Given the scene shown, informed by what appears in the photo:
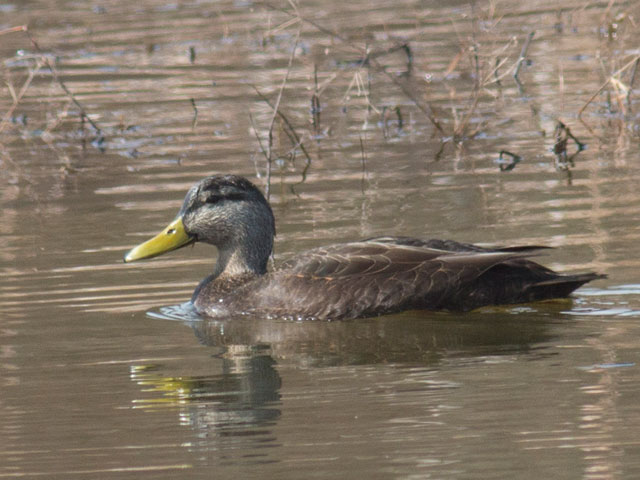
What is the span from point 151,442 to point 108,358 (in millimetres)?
1789

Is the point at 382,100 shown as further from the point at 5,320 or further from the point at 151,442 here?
the point at 151,442

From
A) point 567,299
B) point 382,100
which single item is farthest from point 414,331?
point 382,100

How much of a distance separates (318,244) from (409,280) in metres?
2.02

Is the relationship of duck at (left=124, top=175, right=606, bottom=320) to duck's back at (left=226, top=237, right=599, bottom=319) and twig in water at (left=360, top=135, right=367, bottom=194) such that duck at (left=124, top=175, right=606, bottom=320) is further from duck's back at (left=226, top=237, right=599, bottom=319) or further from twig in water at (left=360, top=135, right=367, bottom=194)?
twig in water at (left=360, top=135, right=367, bottom=194)

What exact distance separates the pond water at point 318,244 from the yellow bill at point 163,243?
0.30 meters

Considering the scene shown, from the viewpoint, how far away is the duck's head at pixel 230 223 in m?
9.72

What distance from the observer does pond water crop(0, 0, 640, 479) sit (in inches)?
246

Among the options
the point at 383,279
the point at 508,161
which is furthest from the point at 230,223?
the point at 508,161

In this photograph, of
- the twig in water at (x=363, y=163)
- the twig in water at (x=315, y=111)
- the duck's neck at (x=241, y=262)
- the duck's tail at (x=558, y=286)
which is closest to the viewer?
the duck's tail at (x=558, y=286)

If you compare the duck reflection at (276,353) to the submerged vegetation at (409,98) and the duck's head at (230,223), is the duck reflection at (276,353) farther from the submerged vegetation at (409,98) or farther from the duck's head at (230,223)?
the submerged vegetation at (409,98)

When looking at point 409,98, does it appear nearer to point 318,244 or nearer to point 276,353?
point 318,244

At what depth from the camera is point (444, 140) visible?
48.7ft

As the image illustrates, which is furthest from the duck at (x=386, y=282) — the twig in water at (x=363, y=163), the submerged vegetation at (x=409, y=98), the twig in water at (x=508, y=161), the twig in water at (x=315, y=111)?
the twig in water at (x=315, y=111)

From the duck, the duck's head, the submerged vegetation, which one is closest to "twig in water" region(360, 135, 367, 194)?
the submerged vegetation
